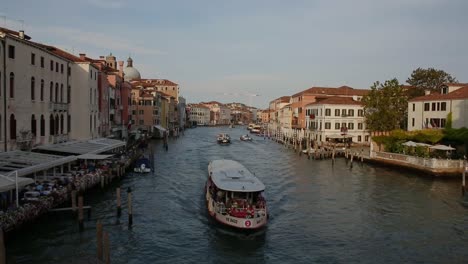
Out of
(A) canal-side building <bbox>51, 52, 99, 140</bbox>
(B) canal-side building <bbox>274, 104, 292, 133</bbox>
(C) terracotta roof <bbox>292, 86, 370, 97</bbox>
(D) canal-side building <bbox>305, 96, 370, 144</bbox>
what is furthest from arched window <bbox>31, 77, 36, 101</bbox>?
(B) canal-side building <bbox>274, 104, 292, 133</bbox>

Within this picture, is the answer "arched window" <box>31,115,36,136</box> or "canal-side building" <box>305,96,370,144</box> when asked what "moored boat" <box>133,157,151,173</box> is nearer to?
"arched window" <box>31,115,36,136</box>

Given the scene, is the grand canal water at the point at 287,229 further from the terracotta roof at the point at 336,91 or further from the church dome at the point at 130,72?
the church dome at the point at 130,72

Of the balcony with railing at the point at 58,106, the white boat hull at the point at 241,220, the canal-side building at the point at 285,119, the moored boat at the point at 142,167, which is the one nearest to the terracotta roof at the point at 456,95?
the moored boat at the point at 142,167

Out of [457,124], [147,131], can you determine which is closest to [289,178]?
[457,124]

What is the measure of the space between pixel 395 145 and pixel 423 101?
5879mm

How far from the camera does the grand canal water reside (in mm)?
16938

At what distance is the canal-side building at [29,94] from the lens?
944 inches

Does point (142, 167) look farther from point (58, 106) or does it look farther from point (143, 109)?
point (143, 109)

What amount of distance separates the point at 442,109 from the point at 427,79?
22.4 meters

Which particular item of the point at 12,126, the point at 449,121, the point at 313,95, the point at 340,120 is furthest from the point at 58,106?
the point at 313,95

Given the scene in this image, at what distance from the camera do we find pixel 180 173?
38.1 metres

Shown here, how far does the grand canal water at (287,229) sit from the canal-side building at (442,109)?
973cm

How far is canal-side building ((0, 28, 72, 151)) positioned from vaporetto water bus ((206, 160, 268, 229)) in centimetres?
1151

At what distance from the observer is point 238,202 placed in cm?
2022
